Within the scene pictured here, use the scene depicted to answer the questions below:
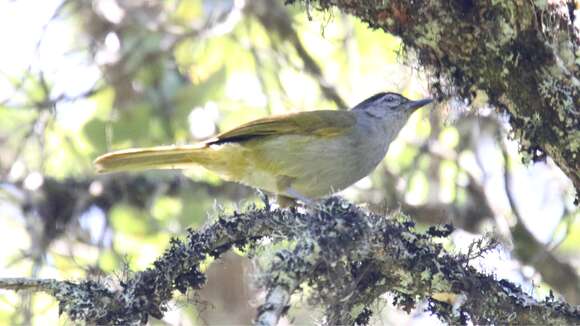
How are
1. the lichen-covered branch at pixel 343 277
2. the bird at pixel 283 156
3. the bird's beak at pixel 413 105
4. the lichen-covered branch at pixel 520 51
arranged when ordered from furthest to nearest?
the bird's beak at pixel 413 105, the bird at pixel 283 156, the lichen-covered branch at pixel 520 51, the lichen-covered branch at pixel 343 277

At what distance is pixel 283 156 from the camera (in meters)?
→ 5.27

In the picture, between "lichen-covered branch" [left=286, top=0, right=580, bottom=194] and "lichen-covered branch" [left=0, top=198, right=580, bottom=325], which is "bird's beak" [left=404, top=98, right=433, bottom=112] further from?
"lichen-covered branch" [left=0, top=198, right=580, bottom=325]

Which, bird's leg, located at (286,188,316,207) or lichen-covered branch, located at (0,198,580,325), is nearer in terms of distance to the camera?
lichen-covered branch, located at (0,198,580,325)

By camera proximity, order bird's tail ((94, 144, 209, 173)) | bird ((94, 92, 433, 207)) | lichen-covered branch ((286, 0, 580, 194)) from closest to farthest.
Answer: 1. lichen-covered branch ((286, 0, 580, 194))
2. bird's tail ((94, 144, 209, 173))
3. bird ((94, 92, 433, 207))

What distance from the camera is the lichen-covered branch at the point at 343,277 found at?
294 cm

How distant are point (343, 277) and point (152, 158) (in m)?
2.42

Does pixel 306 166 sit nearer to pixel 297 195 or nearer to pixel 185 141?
pixel 297 195

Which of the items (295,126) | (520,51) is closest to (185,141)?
(295,126)

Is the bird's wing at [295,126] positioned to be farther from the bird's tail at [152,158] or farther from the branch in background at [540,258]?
the branch in background at [540,258]

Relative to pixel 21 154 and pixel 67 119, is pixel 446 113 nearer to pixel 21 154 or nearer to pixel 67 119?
pixel 21 154

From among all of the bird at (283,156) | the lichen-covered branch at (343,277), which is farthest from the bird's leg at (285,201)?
the lichen-covered branch at (343,277)

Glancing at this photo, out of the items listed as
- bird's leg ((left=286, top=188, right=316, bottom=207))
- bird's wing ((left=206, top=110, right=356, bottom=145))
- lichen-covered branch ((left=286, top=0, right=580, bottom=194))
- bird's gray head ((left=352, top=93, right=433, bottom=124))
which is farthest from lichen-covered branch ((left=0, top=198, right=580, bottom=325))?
bird's gray head ((left=352, top=93, right=433, bottom=124))

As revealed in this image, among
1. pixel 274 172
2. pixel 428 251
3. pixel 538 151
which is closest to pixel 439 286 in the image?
pixel 428 251

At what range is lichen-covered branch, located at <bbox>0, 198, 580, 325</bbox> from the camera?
9.64ft
